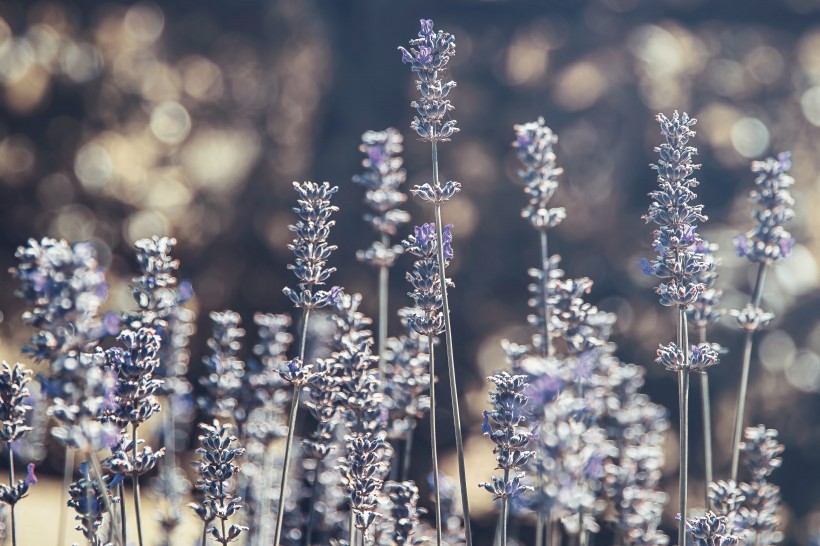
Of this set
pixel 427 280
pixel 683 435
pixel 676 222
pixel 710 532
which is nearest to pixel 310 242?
pixel 427 280

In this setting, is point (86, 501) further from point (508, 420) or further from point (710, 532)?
point (710, 532)

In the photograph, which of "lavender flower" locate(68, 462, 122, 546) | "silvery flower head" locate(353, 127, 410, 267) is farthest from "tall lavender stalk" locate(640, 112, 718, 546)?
"lavender flower" locate(68, 462, 122, 546)

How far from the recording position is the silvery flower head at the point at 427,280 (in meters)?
2.03

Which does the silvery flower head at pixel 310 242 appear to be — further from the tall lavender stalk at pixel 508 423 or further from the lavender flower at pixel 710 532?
the lavender flower at pixel 710 532

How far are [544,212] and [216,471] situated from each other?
1397 mm

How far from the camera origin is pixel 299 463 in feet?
13.7

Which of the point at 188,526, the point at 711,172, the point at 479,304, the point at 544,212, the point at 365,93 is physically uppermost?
the point at 365,93

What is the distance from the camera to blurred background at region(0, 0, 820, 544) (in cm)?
509

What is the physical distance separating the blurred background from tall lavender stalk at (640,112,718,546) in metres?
3.16

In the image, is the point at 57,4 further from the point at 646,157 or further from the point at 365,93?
the point at 646,157

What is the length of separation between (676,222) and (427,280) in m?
0.72

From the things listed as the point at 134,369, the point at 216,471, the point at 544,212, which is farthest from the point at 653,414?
the point at 134,369

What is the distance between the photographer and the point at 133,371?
6.03 ft

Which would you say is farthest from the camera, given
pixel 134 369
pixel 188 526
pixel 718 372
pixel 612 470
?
pixel 718 372
